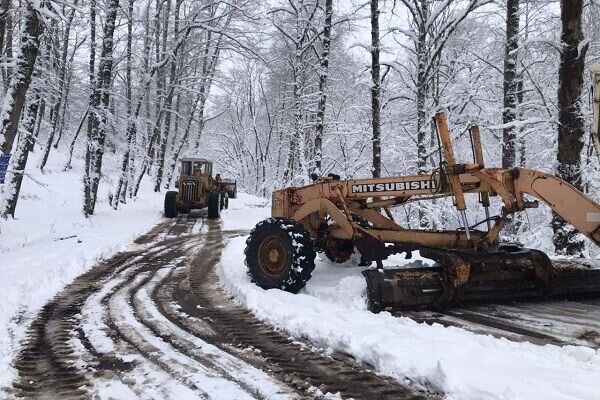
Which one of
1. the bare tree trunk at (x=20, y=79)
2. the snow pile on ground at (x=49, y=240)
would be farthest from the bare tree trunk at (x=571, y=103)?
the bare tree trunk at (x=20, y=79)

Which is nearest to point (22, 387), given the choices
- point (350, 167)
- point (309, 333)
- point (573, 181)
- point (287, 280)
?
point (309, 333)

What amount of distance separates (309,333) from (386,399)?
5.14 ft

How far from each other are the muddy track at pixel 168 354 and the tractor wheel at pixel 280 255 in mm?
660

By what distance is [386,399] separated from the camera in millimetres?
3533

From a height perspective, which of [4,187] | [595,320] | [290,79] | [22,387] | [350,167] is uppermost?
[290,79]

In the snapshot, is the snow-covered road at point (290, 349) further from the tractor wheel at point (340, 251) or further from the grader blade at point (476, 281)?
the tractor wheel at point (340, 251)

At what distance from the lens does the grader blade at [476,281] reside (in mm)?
5672

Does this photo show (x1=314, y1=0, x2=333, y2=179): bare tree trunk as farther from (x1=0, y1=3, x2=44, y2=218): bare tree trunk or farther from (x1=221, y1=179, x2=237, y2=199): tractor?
(x1=221, y1=179, x2=237, y2=199): tractor

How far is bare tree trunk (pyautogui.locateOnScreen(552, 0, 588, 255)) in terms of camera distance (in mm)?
8453

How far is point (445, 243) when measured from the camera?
20.7 feet

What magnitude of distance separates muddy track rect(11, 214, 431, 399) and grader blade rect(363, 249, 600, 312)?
134cm

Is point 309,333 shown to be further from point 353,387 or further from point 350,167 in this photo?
point 350,167

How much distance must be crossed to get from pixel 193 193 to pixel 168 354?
A: 18.6m

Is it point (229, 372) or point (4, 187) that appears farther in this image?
point (4, 187)
